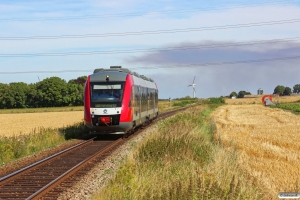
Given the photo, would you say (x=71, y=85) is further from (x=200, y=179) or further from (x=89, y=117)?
(x=200, y=179)

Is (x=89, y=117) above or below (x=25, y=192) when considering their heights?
above

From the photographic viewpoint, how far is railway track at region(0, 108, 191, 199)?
10680mm

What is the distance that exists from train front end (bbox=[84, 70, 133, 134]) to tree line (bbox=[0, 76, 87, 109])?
9782 centimetres

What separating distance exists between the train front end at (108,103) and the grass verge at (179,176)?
675 centimetres

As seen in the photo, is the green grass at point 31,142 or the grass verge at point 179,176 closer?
the grass verge at point 179,176

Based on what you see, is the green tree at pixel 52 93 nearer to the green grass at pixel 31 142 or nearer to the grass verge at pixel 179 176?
the green grass at pixel 31 142

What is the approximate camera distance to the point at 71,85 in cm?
12606

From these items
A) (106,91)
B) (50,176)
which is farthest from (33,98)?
(50,176)

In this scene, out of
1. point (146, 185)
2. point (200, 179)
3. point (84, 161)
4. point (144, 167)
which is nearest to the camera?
point (200, 179)

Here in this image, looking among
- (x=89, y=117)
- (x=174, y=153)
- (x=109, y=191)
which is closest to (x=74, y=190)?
(x=109, y=191)

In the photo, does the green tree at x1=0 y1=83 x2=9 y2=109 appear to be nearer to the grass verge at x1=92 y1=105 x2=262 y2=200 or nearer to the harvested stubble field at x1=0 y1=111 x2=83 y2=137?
the harvested stubble field at x1=0 y1=111 x2=83 y2=137

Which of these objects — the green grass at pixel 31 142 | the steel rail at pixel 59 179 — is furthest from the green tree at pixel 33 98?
the steel rail at pixel 59 179

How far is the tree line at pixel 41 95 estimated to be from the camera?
120750 millimetres

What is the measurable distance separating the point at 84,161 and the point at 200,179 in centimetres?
813
